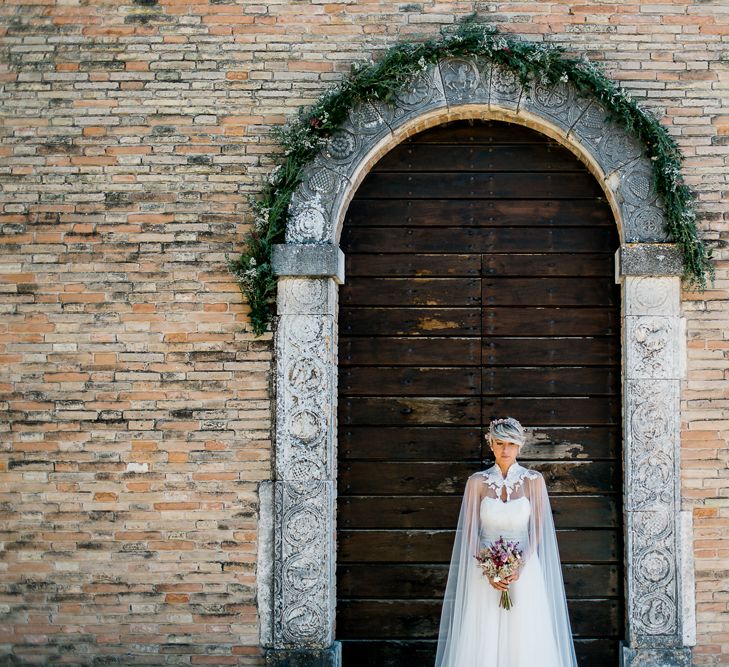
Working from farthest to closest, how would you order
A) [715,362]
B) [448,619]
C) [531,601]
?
[715,362], [448,619], [531,601]

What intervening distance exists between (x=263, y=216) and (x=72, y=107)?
1.58m

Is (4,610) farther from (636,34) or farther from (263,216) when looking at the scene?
(636,34)

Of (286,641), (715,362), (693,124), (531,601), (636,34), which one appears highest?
(636,34)

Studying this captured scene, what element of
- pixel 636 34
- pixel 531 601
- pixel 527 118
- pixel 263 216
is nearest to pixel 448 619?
pixel 531 601

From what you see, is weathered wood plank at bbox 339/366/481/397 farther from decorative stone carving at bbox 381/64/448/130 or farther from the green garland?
decorative stone carving at bbox 381/64/448/130

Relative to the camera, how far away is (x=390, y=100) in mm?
5465

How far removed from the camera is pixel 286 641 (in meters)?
5.33

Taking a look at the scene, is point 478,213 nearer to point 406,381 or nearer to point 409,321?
point 409,321

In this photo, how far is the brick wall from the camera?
5.42 metres

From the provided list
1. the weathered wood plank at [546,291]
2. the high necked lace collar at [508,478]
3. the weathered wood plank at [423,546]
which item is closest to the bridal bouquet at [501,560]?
the high necked lace collar at [508,478]

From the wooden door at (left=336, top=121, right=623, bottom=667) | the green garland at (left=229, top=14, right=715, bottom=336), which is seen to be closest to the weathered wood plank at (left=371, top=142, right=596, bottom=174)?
the wooden door at (left=336, top=121, right=623, bottom=667)

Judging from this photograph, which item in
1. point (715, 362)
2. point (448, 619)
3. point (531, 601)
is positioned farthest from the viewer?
point (715, 362)

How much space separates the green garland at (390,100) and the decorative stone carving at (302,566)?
1155mm

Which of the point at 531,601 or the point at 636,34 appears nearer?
the point at 531,601
